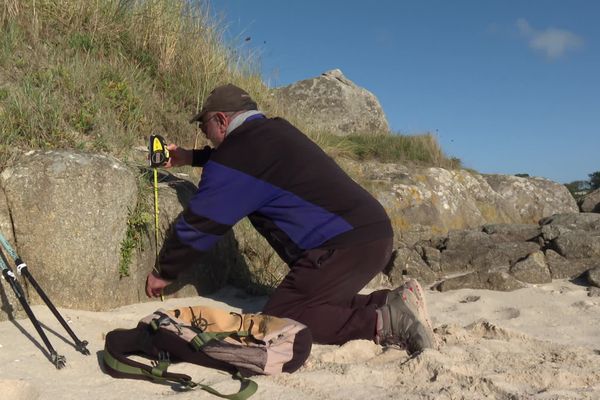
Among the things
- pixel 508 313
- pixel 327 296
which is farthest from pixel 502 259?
pixel 327 296

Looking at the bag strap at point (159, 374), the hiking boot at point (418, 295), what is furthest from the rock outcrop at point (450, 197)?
the bag strap at point (159, 374)

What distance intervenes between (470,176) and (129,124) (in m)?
6.37

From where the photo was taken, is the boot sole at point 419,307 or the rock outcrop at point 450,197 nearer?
the boot sole at point 419,307

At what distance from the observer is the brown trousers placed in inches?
132

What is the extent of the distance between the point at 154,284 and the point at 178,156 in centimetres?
99

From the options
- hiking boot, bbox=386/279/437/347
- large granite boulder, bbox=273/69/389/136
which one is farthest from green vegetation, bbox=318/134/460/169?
hiking boot, bbox=386/279/437/347

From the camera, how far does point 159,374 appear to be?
2.59m

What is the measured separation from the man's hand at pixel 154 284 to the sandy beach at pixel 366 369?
97mm

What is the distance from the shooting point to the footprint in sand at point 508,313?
4.40 metres

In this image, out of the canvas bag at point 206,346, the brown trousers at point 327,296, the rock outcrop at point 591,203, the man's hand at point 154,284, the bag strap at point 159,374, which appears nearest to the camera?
the bag strap at point 159,374

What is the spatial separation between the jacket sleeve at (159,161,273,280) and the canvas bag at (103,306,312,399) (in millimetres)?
490

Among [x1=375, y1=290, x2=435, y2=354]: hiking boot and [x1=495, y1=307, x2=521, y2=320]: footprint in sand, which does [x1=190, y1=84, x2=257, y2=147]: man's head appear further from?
[x1=495, y1=307, x2=521, y2=320]: footprint in sand

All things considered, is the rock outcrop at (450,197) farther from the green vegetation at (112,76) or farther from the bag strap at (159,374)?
the bag strap at (159,374)

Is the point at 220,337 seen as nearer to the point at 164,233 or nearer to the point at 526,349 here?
the point at 164,233
